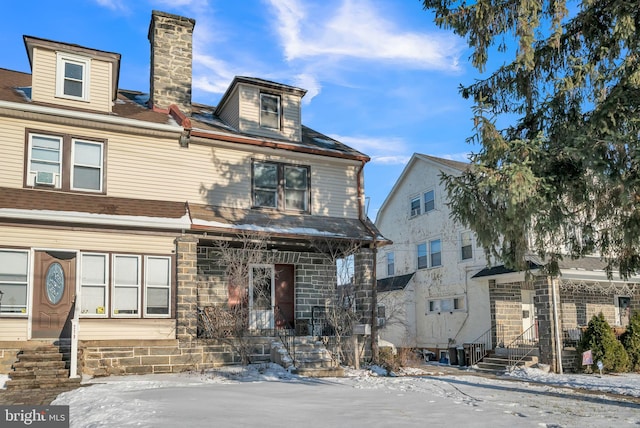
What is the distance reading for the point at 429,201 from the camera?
1060 inches

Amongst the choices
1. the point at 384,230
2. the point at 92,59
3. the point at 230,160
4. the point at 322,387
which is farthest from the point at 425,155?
the point at 322,387

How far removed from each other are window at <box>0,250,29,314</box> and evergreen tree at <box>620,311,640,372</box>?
18137 millimetres

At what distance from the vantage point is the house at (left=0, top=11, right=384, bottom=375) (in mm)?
14609

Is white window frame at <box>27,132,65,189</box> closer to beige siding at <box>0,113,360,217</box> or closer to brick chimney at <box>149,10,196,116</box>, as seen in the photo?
beige siding at <box>0,113,360,217</box>

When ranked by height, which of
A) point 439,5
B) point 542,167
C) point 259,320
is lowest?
point 259,320

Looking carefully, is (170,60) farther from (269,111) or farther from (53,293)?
(53,293)

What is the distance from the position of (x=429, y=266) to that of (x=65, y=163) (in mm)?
16201

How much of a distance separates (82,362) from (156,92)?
26.9 feet

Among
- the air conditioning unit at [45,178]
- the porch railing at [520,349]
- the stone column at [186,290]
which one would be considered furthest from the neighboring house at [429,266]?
the air conditioning unit at [45,178]

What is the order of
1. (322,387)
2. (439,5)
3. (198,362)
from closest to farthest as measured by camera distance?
(439,5)
(322,387)
(198,362)

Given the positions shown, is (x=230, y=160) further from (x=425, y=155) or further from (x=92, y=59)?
(x=425, y=155)

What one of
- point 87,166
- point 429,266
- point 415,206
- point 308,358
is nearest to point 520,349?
point 429,266

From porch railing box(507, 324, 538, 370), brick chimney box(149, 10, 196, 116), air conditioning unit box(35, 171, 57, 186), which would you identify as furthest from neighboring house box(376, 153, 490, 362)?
air conditioning unit box(35, 171, 57, 186)

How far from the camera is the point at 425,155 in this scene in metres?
27.0
